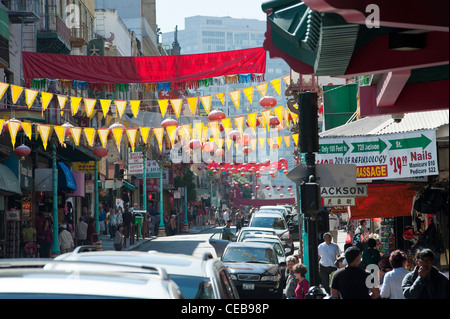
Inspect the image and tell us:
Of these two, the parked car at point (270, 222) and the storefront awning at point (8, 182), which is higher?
the storefront awning at point (8, 182)

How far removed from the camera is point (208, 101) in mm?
23641

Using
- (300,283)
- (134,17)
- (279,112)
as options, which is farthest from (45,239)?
(134,17)

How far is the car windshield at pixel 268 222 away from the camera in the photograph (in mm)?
37531

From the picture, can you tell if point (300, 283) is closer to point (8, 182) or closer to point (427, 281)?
point (427, 281)

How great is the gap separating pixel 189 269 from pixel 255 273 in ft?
39.3

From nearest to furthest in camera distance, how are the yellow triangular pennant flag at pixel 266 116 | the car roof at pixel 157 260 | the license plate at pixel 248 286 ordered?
the car roof at pixel 157 260 → the license plate at pixel 248 286 → the yellow triangular pennant flag at pixel 266 116

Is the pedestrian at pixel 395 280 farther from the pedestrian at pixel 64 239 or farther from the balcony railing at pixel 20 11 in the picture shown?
the balcony railing at pixel 20 11

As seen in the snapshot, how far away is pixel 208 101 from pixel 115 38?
37.7 metres

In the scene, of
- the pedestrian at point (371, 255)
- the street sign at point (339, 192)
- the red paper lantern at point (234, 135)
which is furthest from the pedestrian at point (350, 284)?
the red paper lantern at point (234, 135)

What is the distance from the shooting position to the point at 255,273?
61.5ft

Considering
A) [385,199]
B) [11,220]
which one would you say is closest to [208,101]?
[385,199]

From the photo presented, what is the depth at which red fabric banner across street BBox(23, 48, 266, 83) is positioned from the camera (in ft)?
67.0

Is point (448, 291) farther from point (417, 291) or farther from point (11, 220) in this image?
point (11, 220)

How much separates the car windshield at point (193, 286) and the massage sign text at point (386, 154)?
17.0 ft
